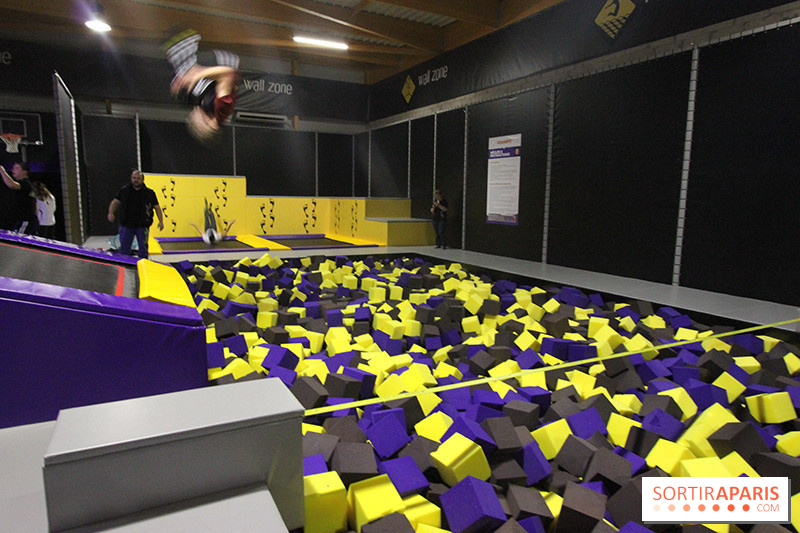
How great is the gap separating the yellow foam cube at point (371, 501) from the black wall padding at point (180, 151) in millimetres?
10746

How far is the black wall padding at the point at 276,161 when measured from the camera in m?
11.6

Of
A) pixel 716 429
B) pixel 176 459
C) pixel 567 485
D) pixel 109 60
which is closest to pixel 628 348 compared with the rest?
pixel 716 429

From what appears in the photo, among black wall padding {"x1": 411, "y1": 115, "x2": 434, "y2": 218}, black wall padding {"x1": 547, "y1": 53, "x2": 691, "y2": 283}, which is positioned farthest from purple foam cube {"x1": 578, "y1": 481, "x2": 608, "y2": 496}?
black wall padding {"x1": 411, "y1": 115, "x2": 434, "y2": 218}

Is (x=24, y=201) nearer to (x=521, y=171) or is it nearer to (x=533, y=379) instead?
(x=521, y=171)

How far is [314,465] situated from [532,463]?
2.51 ft

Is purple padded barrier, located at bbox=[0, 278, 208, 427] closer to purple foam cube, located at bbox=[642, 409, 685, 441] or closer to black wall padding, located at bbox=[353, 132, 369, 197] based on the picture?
purple foam cube, located at bbox=[642, 409, 685, 441]

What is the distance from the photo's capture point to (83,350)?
5.78 ft

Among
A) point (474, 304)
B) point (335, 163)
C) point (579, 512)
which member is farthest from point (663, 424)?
point (335, 163)

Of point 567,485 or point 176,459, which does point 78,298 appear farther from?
point 567,485

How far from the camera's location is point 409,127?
10.0 m

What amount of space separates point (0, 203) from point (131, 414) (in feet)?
34.5

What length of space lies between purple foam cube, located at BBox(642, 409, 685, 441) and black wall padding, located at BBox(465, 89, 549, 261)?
4886 mm

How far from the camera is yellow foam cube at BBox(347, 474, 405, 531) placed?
4.83 feet

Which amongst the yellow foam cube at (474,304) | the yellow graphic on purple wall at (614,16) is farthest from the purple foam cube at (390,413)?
the yellow graphic on purple wall at (614,16)
